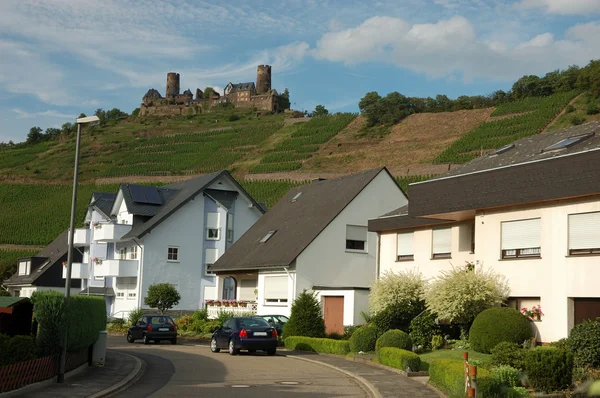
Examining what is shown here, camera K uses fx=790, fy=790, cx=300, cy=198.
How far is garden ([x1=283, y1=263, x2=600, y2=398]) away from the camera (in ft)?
51.7

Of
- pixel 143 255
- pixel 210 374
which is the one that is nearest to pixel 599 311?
pixel 210 374

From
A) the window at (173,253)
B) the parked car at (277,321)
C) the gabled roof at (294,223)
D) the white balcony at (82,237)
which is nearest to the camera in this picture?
the parked car at (277,321)

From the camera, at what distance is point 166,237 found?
53.2m

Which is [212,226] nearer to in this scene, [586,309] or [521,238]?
[521,238]

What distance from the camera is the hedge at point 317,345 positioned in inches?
Result: 1098

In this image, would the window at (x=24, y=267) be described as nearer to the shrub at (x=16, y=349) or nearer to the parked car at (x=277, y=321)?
the parked car at (x=277, y=321)

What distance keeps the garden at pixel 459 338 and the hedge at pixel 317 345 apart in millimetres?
35

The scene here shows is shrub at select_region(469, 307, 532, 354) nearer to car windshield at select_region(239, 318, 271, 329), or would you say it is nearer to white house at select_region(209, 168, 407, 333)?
car windshield at select_region(239, 318, 271, 329)

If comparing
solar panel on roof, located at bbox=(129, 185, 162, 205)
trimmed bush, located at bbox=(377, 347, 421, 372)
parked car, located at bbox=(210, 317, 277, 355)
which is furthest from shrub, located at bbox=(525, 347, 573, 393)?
solar panel on roof, located at bbox=(129, 185, 162, 205)

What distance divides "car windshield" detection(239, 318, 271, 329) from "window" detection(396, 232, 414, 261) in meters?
6.97

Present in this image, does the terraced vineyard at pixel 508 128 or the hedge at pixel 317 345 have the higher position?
the terraced vineyard at pixel 508 128

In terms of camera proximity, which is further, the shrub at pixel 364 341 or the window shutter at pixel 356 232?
the window shutter at pixel 356 232

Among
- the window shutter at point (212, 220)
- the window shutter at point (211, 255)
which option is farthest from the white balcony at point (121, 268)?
the window shutter at point (212, 220)

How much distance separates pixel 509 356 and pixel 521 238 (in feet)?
24.6
